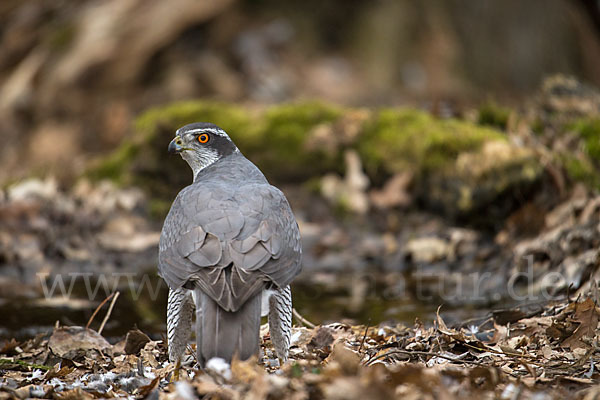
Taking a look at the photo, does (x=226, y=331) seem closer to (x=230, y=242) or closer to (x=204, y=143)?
(x=230, y=242)

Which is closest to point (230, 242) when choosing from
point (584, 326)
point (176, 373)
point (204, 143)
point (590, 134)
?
point (176, 373)

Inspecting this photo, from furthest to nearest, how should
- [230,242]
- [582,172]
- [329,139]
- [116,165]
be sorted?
[116,165] → [329,139] → [582,172] → [230,242]

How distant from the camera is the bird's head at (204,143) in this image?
5.28 metres

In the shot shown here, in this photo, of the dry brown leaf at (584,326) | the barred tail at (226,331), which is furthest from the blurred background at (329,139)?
the barred tail at (226,331)

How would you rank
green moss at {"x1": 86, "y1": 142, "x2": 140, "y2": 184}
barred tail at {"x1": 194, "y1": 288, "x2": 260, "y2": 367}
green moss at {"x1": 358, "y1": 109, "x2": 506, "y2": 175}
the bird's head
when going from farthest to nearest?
1. green moss at {"x1": 86, "y1": 142, "x2": 140, "y2": 184}
2. green moss at {"x1": 358, "y1": 109, "x2": 506, "y2": 175}
3. the bird's head
4. barred tail at {"x1": 194, "y1": 288, "x2": 260, "y2": 367}


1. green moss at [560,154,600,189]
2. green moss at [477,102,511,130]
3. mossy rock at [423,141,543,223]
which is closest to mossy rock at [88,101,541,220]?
mossy rock at [423,141,543,223]

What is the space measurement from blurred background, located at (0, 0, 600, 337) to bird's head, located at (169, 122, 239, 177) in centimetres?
145

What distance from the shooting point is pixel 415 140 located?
8953 millimetres

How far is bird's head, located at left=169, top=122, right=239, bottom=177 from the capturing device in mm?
5281

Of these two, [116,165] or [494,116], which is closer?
[494,116]

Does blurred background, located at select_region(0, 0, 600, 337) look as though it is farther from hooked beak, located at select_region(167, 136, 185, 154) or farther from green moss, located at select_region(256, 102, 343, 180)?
hooked beak, located at select_region(167, 136, 185, 154)

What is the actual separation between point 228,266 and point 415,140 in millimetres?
5734

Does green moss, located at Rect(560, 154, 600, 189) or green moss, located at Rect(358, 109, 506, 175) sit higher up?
green moss, located at Rect(358, 109, 506, 175)

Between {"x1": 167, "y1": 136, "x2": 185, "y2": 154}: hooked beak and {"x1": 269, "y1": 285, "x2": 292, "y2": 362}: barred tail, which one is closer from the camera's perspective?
{"x1": 269, "y1": 285, "x2": 292, "y2": 362}: barred tail
